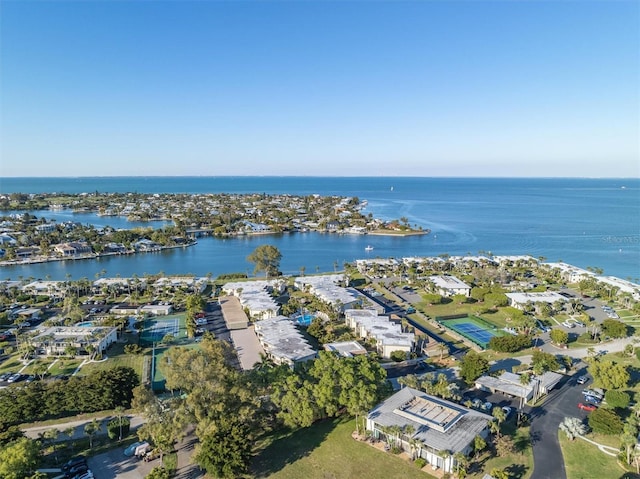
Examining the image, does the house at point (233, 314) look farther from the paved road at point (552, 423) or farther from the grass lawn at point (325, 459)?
Answer: the paved road at point (552, 423)

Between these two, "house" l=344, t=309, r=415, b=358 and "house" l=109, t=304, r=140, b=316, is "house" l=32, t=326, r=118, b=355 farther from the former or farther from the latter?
"house" l=344, t=309, r=415, b=358

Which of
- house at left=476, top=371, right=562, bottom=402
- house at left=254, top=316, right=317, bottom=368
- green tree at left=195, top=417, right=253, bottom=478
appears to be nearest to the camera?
green tree at left=195, top=417, right=253, bottom=478

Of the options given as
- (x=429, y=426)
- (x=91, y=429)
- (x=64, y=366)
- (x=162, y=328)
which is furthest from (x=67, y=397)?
(x=429, y=426)

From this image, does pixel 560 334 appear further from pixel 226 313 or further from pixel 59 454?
pixel 59 454

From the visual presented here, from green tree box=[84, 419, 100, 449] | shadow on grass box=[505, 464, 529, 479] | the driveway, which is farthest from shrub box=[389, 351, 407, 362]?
green tree box=[84, 419, 100, 449]

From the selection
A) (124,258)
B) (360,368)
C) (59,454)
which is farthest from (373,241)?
(59,454)
